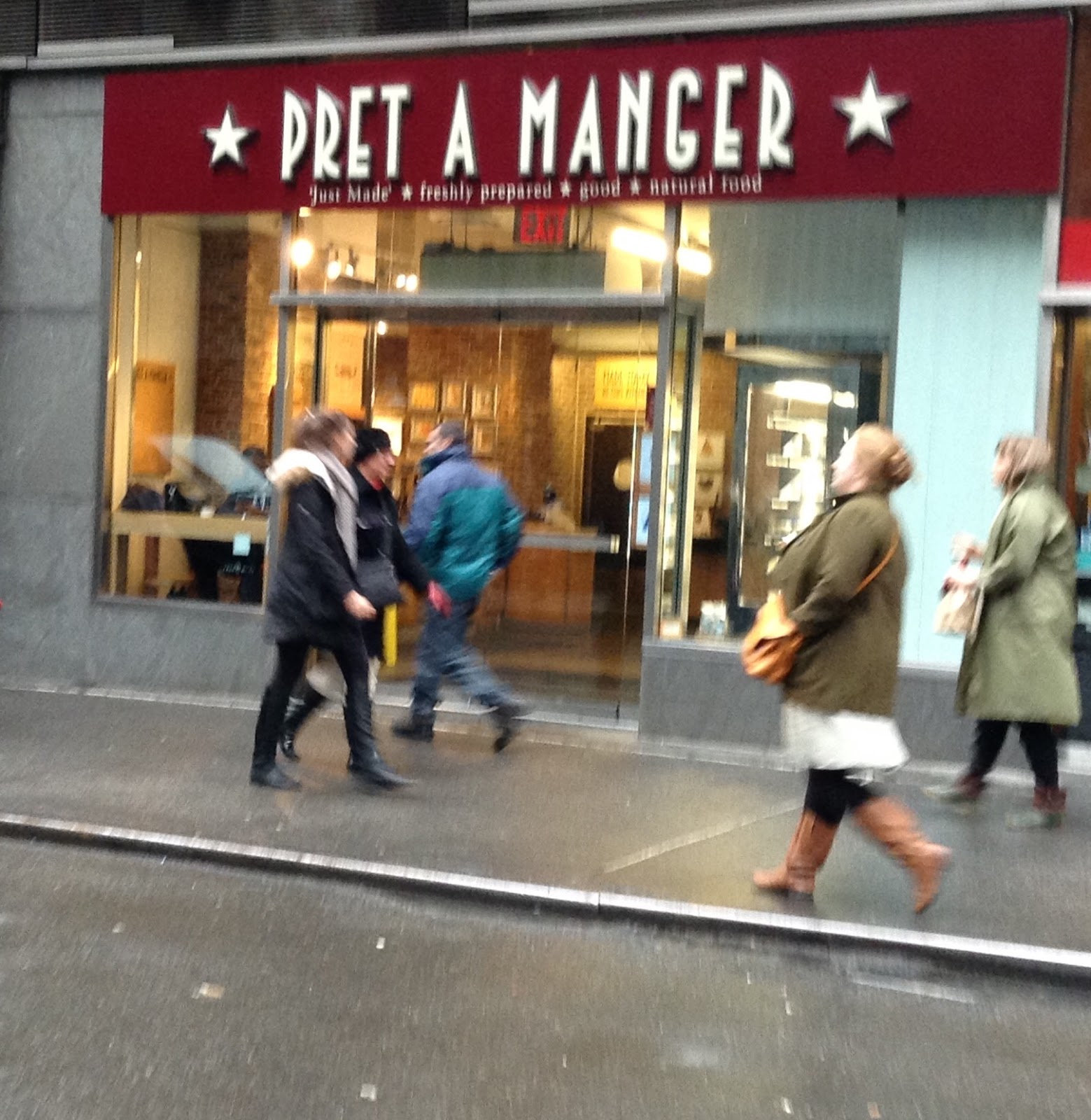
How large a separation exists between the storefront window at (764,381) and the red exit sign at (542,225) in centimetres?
79

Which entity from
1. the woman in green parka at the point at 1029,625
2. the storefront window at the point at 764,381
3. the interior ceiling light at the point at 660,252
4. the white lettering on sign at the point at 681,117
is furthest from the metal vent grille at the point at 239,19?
the woman in green parka at the point at 1029,625

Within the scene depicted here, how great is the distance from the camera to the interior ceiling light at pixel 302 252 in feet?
39.3

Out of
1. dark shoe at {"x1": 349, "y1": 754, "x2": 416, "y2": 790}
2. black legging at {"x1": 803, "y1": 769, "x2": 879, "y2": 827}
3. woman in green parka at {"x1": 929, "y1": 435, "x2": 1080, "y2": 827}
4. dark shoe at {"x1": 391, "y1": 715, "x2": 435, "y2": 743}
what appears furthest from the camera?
dark shoe at {"x1": 391, "y1": 715, "x2": 435, "y2": 743}

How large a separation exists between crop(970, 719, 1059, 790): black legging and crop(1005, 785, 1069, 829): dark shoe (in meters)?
0.03

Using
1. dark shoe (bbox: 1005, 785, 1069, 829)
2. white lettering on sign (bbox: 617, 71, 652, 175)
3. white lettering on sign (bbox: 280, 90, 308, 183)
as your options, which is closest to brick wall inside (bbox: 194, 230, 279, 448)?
white lettering on sign (bbox: 280, 90, 308, 183)

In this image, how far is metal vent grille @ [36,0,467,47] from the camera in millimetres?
11453

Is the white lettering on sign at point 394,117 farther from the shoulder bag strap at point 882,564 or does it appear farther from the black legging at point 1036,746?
the shoulder bag strap at point 882,564

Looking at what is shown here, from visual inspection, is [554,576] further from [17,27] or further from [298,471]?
[17,27]

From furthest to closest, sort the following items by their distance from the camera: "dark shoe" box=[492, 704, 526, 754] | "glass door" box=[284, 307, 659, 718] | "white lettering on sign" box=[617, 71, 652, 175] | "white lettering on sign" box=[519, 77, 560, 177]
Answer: "glass door" box=[284, 307, 659, 718]
"white lettering on sign" box=[519, 77, 560, 177]
"white lettering on sign" box=[617, 71, 652, 175]
"dark shoe" box=[492, 704, 526, 754]

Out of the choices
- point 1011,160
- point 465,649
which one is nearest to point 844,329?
point 1011,160

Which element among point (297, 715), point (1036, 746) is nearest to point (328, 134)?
point (297, 715)

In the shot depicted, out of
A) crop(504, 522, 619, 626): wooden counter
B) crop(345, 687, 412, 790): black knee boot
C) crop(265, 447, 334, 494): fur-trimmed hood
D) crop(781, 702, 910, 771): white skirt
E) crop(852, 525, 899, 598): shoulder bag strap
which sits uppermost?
crop(265, 447, 334, 494): fur-trimmed hood

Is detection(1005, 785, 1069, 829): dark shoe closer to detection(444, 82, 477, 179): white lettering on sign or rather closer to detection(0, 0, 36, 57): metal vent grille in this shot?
detection(444, 82, 477, 179): white lettering on sign

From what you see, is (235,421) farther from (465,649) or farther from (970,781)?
(970,781)
